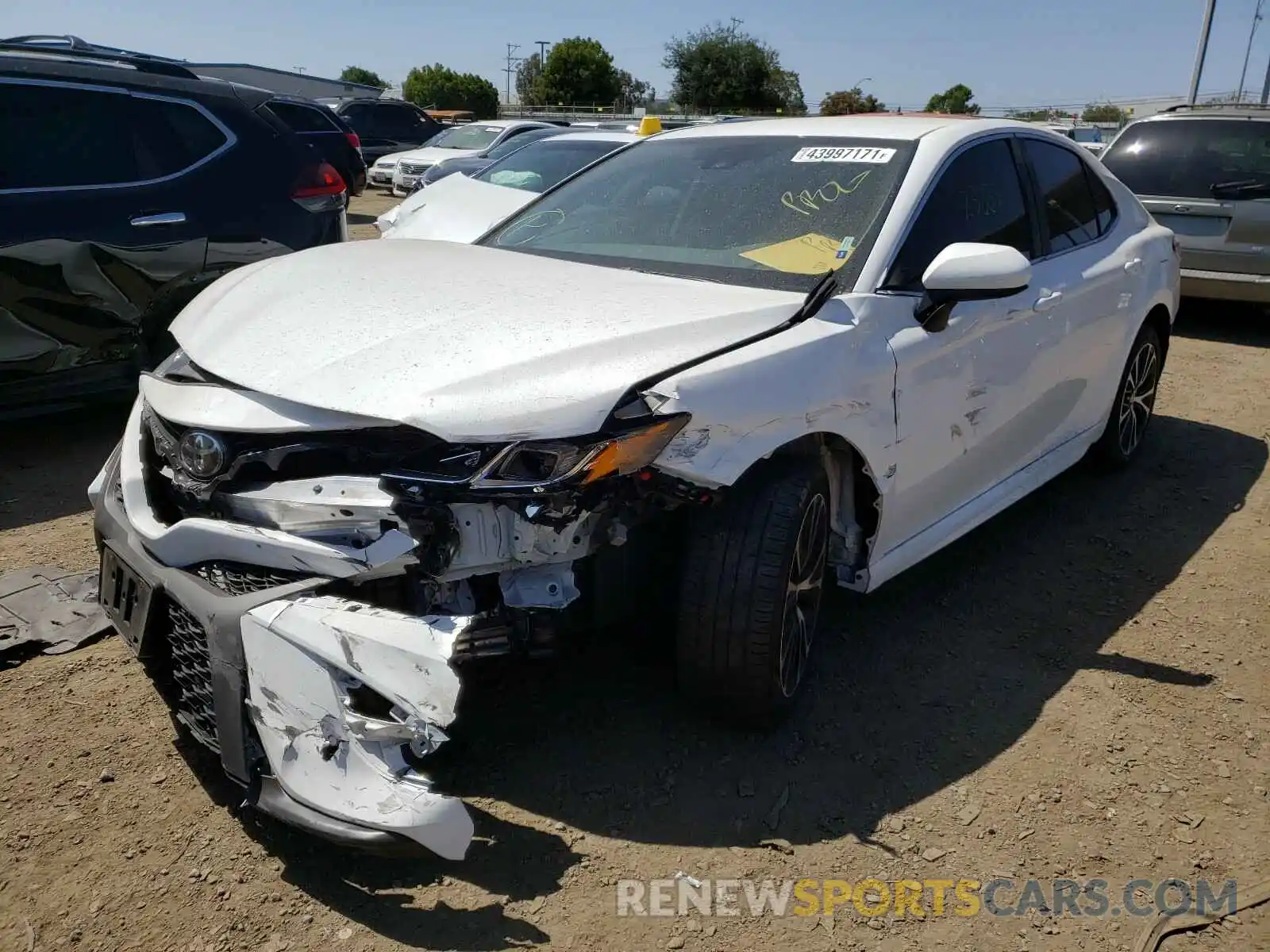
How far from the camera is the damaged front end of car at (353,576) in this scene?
2.08 meters

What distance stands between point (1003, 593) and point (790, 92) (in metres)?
54.1

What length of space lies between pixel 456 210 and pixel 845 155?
461cm

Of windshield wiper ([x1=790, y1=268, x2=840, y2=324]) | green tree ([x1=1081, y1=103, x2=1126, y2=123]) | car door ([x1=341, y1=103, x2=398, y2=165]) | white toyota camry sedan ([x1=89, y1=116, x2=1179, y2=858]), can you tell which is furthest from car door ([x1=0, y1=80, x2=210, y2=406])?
green tree ([x1=1081, y1=103, x2=1126, y2=123])

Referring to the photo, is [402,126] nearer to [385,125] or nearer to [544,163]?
[385,125]

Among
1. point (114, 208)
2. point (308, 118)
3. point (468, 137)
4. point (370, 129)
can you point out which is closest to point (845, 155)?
point (114, 208)

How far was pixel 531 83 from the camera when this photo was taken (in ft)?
238

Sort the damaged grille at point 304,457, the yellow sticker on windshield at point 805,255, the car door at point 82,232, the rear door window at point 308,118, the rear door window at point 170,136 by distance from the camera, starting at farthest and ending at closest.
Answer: the rear door window at point 308,118, the rear door window at point 170,136, the car door at point 82,232, the yellow sticker on windshield at point 805,255, the damaged grille at point 304,457

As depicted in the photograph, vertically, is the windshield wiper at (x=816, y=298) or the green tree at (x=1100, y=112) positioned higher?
the green tree at (x=1100, y=112)

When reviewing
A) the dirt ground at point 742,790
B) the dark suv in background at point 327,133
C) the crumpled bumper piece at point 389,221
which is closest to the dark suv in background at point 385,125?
the dark suv in background at point 327,133

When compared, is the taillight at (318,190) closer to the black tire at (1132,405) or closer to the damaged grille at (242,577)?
the damaged grille at (242,577)

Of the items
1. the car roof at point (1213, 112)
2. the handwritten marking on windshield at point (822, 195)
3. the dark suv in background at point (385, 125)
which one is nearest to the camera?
the handwritten marking on windshield at point (822, 195)

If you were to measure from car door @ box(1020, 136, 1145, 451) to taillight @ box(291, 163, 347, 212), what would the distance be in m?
3.41

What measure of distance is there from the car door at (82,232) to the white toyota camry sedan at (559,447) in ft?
5.56

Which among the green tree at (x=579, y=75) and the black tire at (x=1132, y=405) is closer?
the black tire at (x=1132, y=405)
